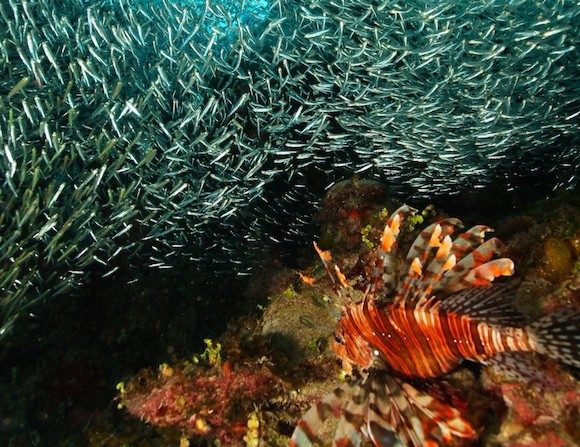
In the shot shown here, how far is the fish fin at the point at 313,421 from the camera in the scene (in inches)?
90.9

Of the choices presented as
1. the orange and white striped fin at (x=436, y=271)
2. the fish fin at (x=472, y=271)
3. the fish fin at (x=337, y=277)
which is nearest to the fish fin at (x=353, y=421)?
the fish fin at (x=337, y=277)

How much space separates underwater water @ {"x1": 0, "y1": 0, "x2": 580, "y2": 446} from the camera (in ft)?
15.2

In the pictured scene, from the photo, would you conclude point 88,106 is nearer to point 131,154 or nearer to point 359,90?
point 131,154

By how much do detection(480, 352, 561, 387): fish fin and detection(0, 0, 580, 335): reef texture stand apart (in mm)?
3579

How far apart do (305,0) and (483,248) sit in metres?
3.97

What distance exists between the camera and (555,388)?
247 centimetres

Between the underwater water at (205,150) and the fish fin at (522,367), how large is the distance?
4.60 feet

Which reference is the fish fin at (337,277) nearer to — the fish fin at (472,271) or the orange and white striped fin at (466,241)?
the fish fin at (472,271)

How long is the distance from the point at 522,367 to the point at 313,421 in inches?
47.7

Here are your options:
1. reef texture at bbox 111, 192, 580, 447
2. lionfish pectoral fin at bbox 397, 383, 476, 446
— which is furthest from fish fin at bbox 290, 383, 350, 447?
reef texture at bbox 111, 192, 580, 447

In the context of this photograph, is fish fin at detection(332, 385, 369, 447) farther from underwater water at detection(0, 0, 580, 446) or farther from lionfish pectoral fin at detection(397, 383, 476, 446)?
underwater water at detection(0, 0, 580, 446)

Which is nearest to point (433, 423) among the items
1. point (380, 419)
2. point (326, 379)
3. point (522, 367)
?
point (380, 419)

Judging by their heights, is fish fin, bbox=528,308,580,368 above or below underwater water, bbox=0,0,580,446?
above

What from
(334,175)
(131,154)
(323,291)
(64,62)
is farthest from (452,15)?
(64,62)
